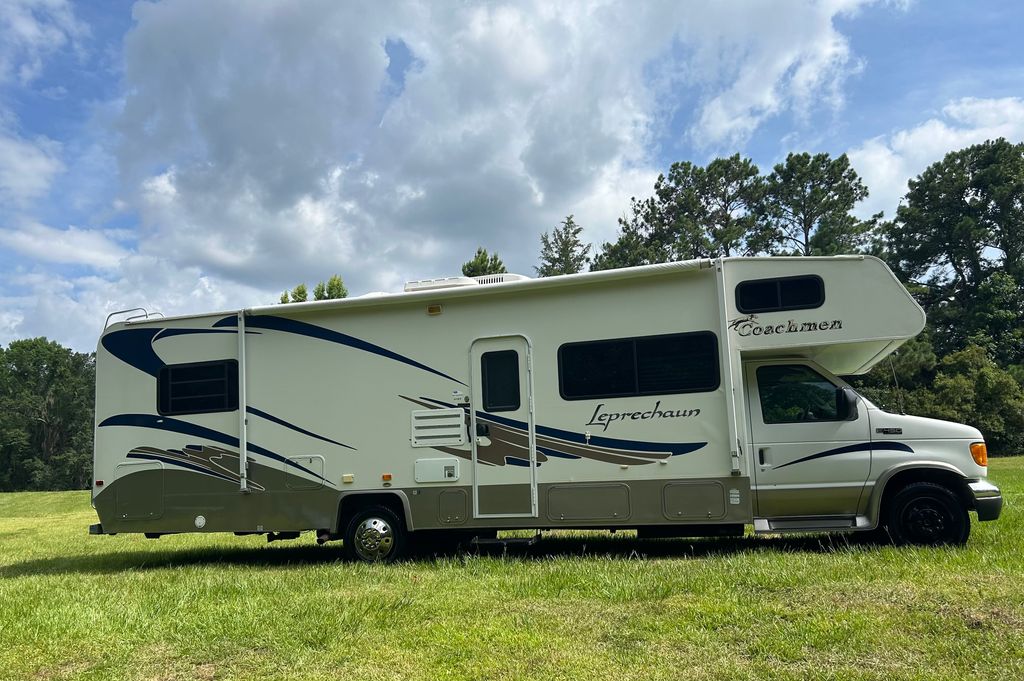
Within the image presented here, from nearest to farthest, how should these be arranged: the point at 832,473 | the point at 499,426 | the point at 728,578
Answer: the point at 728,578, the point at 832,473, the point at 499,426

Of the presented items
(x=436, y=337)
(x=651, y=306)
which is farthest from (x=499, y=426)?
(x=651, y=306)

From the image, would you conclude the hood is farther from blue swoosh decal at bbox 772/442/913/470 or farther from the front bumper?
the front bumper

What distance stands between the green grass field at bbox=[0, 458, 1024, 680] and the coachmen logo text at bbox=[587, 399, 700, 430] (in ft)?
4.56

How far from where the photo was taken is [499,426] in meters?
8.31

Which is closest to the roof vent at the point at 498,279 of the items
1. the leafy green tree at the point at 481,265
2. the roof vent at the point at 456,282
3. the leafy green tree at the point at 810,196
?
the roof vent at the point at 456,282

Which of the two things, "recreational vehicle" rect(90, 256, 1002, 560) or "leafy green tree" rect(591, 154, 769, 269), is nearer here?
"recreational vehicle" rect(90, 256, 1002, 560)

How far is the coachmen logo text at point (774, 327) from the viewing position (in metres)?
7.73

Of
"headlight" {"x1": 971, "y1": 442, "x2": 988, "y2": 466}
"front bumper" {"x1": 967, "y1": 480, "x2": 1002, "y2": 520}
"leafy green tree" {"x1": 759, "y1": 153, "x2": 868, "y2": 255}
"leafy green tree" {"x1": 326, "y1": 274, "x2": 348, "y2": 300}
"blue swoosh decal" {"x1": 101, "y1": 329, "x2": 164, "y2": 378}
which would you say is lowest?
"front bumper" {"x1": 967, "y1": 480, "x2": 1002, "y2": 520}

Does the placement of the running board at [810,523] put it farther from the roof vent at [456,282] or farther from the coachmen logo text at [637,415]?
the roof vent at [456,282]

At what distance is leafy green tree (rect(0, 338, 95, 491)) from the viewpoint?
6116 centimetres

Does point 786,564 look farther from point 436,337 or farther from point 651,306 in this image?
point 436,337

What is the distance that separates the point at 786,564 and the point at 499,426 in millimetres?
3170

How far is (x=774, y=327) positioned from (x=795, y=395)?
2.54 feet

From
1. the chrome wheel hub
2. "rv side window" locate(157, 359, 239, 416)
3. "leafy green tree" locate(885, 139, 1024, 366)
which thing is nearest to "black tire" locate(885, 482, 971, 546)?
the chrome wheel hub
